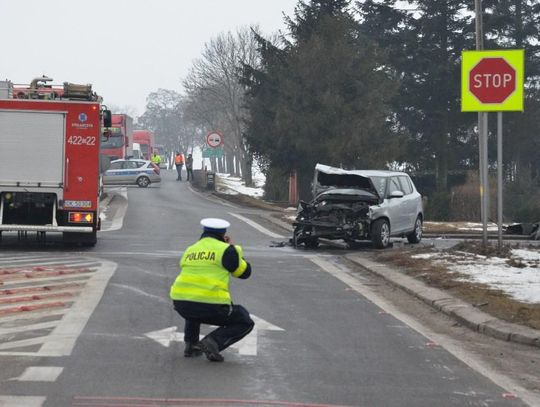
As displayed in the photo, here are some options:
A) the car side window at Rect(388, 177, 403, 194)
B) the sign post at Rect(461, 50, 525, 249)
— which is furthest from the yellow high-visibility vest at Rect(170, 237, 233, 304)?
the car side window at Rect(388, 177, 403, 194)

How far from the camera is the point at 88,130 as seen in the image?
840 inches

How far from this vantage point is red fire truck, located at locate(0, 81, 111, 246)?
21016mm

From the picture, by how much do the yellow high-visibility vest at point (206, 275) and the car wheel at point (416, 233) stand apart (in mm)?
16696

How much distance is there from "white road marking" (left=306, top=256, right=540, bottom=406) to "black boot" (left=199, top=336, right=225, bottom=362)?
236 centimetres

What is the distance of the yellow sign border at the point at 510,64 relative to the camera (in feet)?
65.4

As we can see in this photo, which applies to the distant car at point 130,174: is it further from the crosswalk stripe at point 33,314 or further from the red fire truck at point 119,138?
the crosswalk stripe at point 33,314

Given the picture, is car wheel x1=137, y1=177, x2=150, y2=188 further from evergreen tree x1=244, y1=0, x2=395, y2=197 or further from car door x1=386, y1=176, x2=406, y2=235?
car door x1=386, y1=176, x2=406, y2=235

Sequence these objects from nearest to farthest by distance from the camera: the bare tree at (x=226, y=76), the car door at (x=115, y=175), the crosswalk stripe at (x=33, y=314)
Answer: the crosswalk stripe at (x=33, y=314)
the car door at (x=115, y=175)
the bare tree at (x=226, y=76)

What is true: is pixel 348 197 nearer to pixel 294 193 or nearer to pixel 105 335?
pixel 105 335

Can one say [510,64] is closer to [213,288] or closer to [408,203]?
[408,203]

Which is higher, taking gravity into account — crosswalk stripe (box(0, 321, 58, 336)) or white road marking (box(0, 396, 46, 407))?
crosswalk stripe (box(0, 321, 58, 336))

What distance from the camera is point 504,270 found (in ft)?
57.2

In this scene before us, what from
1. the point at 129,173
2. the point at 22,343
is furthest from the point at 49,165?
the point at 129,173

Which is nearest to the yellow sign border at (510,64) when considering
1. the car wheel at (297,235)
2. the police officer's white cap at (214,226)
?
the car wheel at (297,235)
